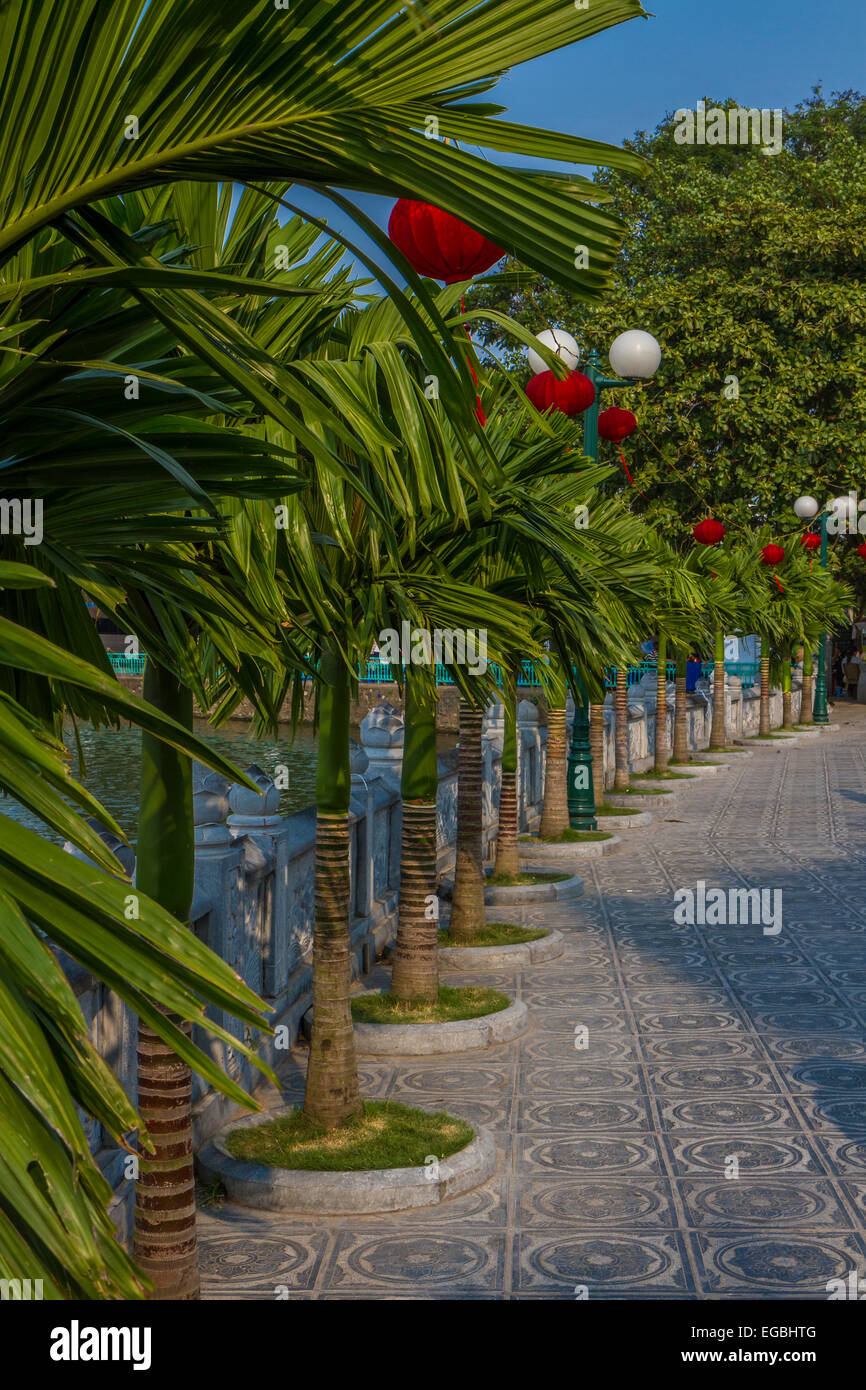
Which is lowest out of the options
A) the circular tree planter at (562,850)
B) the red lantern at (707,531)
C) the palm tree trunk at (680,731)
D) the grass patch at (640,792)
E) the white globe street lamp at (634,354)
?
the circular tree planter at (562,850)

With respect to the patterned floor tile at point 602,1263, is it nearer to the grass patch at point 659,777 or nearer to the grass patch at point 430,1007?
the grass patch at point 430,1007

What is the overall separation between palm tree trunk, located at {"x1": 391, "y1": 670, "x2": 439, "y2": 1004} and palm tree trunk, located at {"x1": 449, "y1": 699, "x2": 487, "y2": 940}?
4.91 ft

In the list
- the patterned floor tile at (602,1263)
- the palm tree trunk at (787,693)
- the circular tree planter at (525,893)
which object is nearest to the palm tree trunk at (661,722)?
the circular tree planter at (525,893)

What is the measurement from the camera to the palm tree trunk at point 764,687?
30.5 metres

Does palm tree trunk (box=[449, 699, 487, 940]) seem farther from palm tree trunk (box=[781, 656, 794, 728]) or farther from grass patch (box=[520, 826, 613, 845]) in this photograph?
palm tree trunk (box=[781, 656, 794, 728])

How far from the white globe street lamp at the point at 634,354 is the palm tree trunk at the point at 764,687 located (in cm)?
1876

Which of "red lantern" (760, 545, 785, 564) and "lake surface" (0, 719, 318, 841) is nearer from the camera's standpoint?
"lake surface" (0, 719, 318, 841)

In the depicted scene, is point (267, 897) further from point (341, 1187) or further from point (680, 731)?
point (680, 731)

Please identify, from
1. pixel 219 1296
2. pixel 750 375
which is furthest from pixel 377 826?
pixel 750 375

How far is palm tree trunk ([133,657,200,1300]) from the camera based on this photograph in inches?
146

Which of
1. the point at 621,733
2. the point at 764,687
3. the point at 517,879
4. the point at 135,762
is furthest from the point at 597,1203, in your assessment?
the point at 135,762

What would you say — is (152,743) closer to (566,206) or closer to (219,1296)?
(219,1296)

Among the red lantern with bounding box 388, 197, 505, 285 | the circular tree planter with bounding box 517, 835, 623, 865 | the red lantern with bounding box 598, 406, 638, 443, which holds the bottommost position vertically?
the circular tree planter with bounding box 517, 835, 623, 865

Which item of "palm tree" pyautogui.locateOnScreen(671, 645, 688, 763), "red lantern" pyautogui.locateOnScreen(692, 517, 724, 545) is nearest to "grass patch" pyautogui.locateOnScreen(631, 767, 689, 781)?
"palm tree" pyautogui.locateOnScreen(671, 645, 688, 763)
